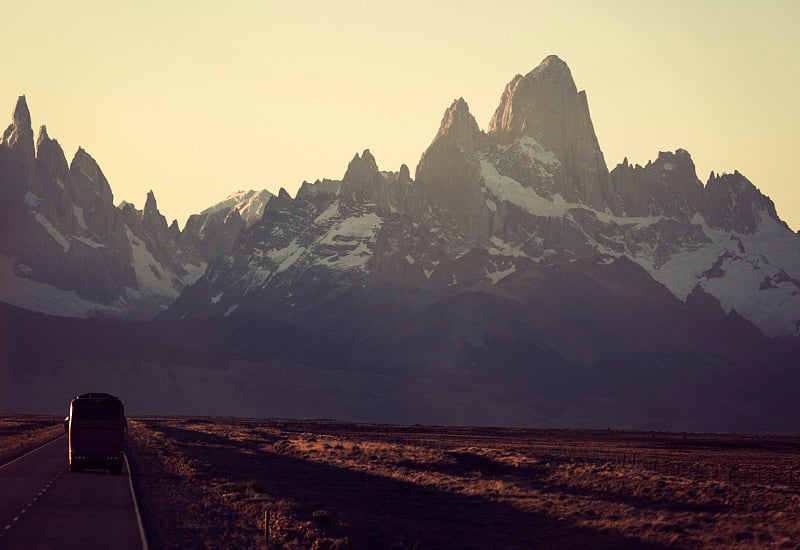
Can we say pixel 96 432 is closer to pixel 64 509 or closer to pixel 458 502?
pixel 64 509

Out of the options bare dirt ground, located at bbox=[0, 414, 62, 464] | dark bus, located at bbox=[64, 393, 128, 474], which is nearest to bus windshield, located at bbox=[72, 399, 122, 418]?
dark bus, located at bbox=[64, 393, 128, 474]

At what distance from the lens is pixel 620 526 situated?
55.3 metres

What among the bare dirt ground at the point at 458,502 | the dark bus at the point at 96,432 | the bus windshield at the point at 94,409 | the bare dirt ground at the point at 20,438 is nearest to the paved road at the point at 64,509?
the dark bus at the point at 96,432

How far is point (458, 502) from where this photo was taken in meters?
65.8

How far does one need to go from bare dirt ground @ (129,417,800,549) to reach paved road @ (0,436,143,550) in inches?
53.7

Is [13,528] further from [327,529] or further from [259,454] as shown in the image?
[259,454]

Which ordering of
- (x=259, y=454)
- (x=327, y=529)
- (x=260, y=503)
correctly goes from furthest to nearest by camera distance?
(x=259, y=454)
(x=260, y=503)
(x=327, y=529)

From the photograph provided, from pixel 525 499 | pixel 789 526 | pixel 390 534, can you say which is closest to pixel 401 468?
pixel 525 499

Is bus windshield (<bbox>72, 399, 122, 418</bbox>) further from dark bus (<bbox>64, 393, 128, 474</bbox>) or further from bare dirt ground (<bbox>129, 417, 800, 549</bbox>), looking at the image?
bare dirt ground (<bbox>129, 417, 800, 549</bbox>)

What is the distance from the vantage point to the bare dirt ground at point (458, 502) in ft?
173

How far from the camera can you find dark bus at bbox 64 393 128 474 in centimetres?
7425

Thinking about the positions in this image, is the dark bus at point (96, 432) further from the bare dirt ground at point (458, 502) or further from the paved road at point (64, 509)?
the bare dirt ground at point (458, 502)

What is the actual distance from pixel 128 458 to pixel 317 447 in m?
17.7

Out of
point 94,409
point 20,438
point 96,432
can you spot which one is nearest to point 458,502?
point 94,409
